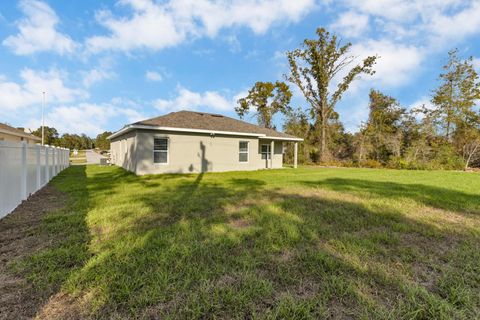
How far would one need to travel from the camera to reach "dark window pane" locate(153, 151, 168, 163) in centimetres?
1262

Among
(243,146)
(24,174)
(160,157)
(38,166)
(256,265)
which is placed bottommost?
(256,265)

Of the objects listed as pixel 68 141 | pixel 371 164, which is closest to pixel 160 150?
pixel 371 164

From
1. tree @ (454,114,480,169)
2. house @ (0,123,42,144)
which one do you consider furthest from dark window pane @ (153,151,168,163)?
tree @ (454,114,480,169)

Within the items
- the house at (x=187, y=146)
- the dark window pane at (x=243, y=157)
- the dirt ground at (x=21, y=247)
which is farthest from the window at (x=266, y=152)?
the dirt ground at (x=21, y=247)

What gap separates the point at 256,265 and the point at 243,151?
Answer: 13.4 m

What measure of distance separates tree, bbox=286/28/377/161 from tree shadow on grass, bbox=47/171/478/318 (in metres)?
20.5

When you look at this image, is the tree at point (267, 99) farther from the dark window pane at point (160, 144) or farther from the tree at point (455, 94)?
the dark window pane at point (160, 144)

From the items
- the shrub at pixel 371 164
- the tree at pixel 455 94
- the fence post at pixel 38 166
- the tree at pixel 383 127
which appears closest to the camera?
→ the fence post at pixel 38 166

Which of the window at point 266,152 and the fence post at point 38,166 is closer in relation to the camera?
the fence post at point 38,166

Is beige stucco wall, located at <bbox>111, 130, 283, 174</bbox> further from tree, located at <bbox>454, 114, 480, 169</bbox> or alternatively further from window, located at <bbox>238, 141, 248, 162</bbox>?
tree, located at <bbox>454, 114, 480, 169</bbox>

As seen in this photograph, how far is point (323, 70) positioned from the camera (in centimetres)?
2297

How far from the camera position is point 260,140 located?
58.0ft

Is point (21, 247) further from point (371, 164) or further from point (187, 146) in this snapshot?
point (371, 164)

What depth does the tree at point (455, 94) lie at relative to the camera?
74.6 feet
